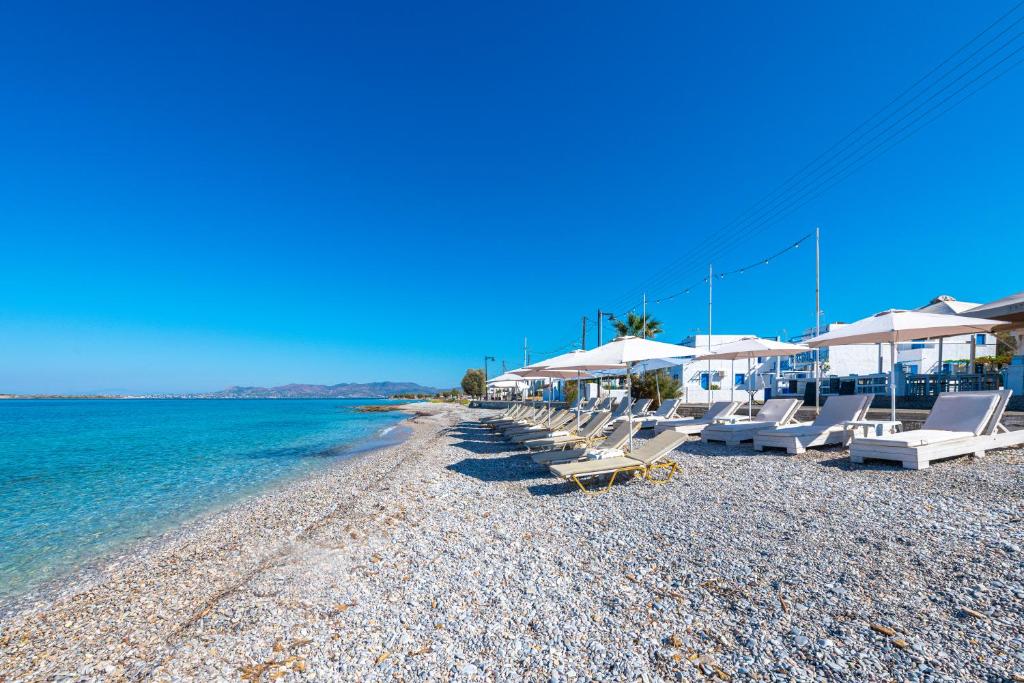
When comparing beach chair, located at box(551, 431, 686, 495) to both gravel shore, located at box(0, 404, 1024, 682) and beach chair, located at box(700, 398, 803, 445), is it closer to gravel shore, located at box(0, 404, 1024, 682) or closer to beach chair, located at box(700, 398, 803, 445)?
gravel shore, located at box(0, 404, 1024, 682)

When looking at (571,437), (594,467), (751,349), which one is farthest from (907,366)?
(594,467)

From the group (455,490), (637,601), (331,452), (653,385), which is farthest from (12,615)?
(653,385)

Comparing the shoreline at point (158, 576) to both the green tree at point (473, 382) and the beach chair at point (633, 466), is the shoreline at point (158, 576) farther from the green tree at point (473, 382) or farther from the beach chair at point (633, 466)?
the green tree at point (473, 382)

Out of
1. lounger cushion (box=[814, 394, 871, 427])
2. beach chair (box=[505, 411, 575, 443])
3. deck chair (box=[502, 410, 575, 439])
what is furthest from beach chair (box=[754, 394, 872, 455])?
deck chair (box=[502, 410, 575, 439])

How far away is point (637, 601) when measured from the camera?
3.40m

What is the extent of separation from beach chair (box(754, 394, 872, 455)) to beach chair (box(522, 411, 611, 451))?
287 centimetres

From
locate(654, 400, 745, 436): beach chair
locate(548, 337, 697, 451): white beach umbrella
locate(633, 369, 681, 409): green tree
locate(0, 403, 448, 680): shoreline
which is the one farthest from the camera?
locate(633, 369, 681, 409): green tree

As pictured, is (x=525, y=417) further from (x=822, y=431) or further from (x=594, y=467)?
(x=594, y=467)

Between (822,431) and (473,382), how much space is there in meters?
60.5

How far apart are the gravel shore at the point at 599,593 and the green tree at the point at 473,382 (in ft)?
197

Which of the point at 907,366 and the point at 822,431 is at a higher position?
the point at 907,366

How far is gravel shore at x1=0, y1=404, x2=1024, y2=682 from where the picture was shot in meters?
2.77

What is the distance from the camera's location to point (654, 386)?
21.3 m

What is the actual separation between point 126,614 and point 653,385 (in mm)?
19429
